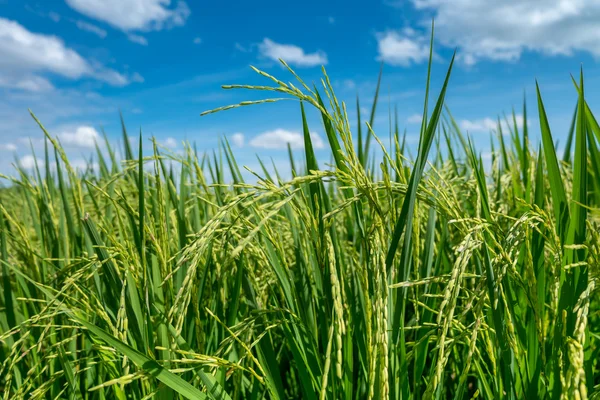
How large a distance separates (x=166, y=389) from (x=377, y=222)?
65 cm

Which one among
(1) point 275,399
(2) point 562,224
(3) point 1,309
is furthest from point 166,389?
(3) point 1,309

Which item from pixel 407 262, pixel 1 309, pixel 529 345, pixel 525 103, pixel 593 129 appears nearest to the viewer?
pixel 407 262

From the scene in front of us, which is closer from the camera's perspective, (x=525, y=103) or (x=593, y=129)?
(x=593, y=129)

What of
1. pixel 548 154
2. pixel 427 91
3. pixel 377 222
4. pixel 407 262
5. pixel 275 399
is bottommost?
pixel 275 399

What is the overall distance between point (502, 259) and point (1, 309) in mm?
1968

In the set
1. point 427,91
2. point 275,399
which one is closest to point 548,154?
point 427,91

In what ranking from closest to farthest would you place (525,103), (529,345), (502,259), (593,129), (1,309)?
(502,259), (529,345), (593,129), (1,309), (525,103)

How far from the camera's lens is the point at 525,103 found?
3068 millimetres

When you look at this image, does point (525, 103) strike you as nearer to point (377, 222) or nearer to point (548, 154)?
point (548, 154)

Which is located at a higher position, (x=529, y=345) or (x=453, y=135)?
(x=453, y=135)

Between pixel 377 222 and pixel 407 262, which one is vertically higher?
pixel 377 222

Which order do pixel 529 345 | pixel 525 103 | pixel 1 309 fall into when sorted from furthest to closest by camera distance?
pixel 525 103 → pixel 1 309 → pixel 529 345

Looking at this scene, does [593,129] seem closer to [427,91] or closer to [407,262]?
[427,91]

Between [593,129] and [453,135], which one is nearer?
[593,129]
